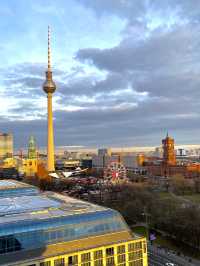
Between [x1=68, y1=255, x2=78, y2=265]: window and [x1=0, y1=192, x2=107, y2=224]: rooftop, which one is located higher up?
[x1=0, y1=192, x2=107, y2=224]: rooftop

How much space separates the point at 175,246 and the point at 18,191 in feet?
99.4

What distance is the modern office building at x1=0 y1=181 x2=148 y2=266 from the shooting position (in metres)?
39.3

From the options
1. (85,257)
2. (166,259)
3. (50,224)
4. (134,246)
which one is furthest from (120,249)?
(166,259)

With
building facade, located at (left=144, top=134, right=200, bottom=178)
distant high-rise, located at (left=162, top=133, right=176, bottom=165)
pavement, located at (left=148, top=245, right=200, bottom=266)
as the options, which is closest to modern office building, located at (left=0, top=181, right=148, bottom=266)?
pavement, located at (left=148, top=245, right=200, bottom=266)

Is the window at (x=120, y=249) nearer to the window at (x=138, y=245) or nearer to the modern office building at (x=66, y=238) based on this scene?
the modern office building at (x=66, y=238)

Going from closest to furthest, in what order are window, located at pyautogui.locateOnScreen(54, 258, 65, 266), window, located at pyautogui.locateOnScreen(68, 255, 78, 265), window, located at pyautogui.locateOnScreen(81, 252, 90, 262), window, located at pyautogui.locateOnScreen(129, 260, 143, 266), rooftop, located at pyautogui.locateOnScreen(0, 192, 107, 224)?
1. window, located at pyautogui.locateOnScreen(54, 258, 65, 266)
2. window, located at pyautogui.locateOnScreen(68, 255, 78, 265)
3. window, located at pyautogui.locateOnScreen(81, 252, 90, 262)
4. window, located at pyautogui.locateOnScreen(129, 260, 143, 266)
5. rooftop, located at pyautogui.locateOnScreen(0, 192, 107, 224)

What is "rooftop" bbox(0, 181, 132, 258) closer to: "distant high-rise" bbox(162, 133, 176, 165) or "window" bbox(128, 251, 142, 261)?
"window" bbox(128, 251, 142, 261)

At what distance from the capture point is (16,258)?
3878 centimetres

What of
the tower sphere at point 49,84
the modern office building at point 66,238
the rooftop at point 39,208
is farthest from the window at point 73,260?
the tower sphere at point 49,84

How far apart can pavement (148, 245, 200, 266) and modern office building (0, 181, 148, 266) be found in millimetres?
12516

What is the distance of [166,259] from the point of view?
58.4 m

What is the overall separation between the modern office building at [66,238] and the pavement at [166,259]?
41.1ft

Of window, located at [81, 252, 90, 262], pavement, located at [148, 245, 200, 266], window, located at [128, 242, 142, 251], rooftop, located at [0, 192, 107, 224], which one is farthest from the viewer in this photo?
pavement, located at [148, 245, 200, 266]

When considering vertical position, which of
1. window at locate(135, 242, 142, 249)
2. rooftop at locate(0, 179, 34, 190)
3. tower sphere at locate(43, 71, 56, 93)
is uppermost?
tower sphere at locate(43, 71, 56, 93)
